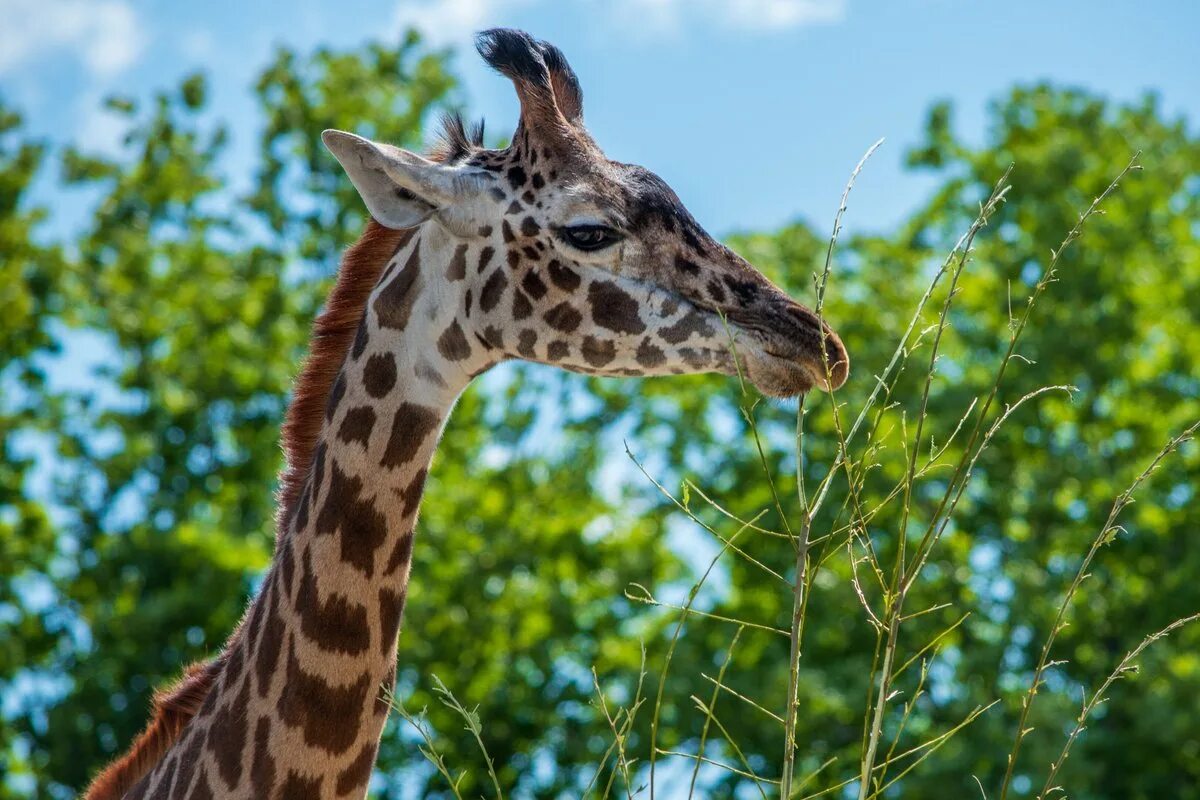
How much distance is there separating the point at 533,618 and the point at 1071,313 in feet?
27.1

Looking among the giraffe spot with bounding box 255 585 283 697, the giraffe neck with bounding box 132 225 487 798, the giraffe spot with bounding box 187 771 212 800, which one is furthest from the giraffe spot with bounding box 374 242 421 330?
the giraffe spot with bounding box 187 771 212 800

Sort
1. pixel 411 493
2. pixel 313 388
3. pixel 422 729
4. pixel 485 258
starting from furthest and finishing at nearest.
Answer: pixel 313 388, pixel 485 258, pixel 411 493, pixel 422 729

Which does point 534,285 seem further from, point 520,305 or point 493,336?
point 493,336

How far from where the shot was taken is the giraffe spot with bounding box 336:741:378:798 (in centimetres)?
379

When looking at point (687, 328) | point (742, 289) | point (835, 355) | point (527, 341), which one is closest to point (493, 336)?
point (527, 341)

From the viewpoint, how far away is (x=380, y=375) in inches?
158

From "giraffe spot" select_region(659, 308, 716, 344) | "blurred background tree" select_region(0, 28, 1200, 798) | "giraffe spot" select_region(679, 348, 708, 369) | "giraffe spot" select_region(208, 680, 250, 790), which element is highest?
"blurred background tree" select_region(0, 28, 1200, 798)

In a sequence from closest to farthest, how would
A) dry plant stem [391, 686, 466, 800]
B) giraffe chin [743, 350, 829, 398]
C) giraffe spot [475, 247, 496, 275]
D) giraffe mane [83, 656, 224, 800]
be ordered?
1. dry plant stem [391, 686, 466, 800]
2. giraffe chin [743, 350, 829, 398]
3. giraffe spot [475, 247, 496, 275]
4. giraffe mane [83, 656, 224, 800]

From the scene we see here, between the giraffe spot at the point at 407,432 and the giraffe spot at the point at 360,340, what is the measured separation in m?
0.25

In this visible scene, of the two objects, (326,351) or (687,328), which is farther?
(326,351)

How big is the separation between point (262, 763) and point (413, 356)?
3.57 ft

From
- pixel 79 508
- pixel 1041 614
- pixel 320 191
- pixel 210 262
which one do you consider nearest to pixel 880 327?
pixel 1041 614

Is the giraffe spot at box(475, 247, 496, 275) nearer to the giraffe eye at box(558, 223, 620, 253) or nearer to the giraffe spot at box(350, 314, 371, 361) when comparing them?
the giraffe eye at box(558, 223, 620, 253)

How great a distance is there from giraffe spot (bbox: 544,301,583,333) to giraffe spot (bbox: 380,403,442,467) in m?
0.39
